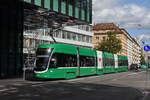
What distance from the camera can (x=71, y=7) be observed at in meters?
31.7

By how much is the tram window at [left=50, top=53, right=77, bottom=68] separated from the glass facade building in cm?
669

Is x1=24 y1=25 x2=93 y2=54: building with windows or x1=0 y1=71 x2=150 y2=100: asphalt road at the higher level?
x1=24 y1=25 x2=93 y2=54: building with windows

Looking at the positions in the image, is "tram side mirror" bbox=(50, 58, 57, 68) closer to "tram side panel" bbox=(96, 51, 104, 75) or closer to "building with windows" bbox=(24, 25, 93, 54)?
"tram side panel" bbox=(96, 51, 104, 75)

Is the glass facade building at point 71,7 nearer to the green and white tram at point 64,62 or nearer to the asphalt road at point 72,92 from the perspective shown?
the green and white tram at point 64,62

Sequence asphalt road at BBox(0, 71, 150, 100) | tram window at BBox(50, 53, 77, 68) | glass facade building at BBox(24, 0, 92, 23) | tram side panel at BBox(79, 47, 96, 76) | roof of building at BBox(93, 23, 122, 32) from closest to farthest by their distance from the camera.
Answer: asphalt road at BBox(0, 71, 150, 100), tram window at BBox(50, 53, 77, 68), tram side panel at BBox(79, 47, 96, 76), glass facade building at BBox(24, 0, 92, 23), roof of building at BBox(93, 23, 122, 32)

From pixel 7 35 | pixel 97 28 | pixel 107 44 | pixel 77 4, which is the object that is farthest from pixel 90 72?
pixel 97 28

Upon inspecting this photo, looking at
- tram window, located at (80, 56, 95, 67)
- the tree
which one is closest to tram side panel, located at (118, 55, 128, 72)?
tram window, located at (80, 56, 95, 67)

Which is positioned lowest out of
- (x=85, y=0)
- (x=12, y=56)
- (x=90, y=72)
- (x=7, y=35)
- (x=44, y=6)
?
(x=90, y=72)

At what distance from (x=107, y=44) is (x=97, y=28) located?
43.4 m

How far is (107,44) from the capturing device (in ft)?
223

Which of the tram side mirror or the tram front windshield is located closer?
the tram front windshield

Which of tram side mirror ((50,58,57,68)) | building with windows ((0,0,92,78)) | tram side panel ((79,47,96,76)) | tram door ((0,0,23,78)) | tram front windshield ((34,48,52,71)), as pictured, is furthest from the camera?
tram door ((0,0,23,78))

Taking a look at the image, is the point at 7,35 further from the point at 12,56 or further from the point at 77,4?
the point at 77,4

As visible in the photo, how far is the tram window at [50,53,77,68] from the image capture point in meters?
21.0
